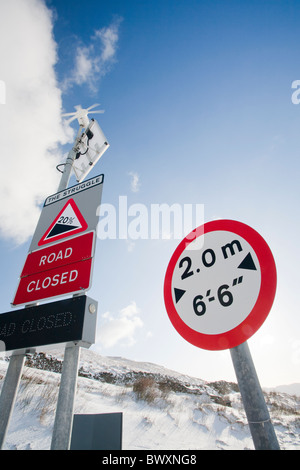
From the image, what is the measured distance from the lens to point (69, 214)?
2.99 m

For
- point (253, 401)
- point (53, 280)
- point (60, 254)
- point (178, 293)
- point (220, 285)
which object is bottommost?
point (253, 401)

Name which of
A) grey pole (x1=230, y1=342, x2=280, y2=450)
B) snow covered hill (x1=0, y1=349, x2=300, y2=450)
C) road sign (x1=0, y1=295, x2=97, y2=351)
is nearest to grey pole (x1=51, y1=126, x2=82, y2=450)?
road sign (x1=0, y1=295, x2=97, y2=351)

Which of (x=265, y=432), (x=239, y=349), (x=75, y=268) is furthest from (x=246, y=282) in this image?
(x=75, y=268)

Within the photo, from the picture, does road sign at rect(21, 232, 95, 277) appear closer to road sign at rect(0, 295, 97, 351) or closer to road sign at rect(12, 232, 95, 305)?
road sign at rect(12, 232, 95, 305)

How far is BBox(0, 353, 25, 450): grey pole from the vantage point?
1908mm

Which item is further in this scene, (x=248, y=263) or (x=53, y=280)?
(x=53, y=280)

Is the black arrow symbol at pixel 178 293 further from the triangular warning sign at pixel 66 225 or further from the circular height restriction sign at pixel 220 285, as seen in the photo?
the triangular warning sign at pixel 66 225

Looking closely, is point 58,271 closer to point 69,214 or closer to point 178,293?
point 69,214

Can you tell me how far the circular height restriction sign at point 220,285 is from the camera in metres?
1.44

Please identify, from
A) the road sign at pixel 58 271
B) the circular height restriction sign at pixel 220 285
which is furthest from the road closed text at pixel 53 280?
the circular height restriction sign at pixel 220 285

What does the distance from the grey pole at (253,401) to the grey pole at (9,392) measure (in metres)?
1.88

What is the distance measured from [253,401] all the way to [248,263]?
2.60 ft

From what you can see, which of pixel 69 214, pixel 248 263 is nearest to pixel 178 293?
pixel 248 263

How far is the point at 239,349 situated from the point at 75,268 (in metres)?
1.75
